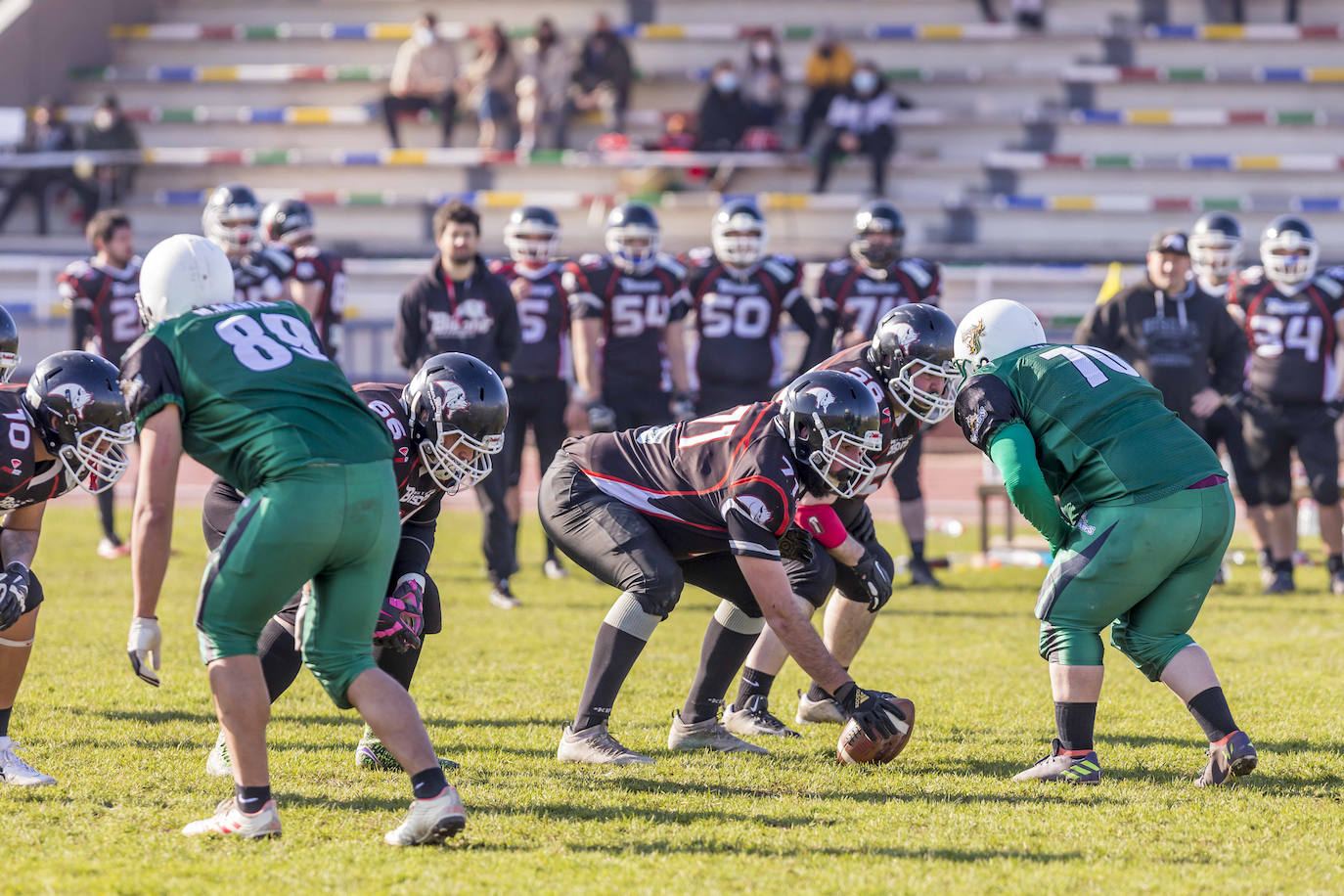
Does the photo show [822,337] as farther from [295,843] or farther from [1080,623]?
[295,843]

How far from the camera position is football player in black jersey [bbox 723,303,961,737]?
5547mm

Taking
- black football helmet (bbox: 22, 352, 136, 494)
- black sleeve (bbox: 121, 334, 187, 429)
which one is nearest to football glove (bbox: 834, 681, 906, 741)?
black sleeve (bbox: 121, 334, 187, 429)

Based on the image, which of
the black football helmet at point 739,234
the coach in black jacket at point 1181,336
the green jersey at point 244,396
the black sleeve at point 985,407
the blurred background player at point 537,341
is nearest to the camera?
the green jersey at point 244,396

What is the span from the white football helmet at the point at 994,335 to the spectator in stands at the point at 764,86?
13.3 m

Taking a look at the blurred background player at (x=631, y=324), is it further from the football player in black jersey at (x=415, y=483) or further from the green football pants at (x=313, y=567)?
the green football pants at (x=313, y=567)

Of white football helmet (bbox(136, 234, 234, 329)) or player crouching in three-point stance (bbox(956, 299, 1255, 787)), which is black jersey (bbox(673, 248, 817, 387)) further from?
white football helmet (bbox(136, 234, 234, 329))

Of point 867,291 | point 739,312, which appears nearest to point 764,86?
point 867,291

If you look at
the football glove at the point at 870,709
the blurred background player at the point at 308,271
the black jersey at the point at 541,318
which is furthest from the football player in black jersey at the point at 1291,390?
the blurred background player at the point at 308,271

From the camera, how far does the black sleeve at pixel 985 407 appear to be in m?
5.09

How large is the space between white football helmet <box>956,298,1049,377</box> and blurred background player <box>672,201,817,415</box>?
430 cm

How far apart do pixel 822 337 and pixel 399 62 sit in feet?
37.2

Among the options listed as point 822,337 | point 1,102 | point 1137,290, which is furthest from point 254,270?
point 1,102

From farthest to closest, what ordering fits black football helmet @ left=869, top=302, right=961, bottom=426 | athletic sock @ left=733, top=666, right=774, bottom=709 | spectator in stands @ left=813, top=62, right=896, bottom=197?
spectator in stands @ left=813, top=62, right=896, bottom=197 → athletic sock @ left=733, top=666, right=774, bottom=709 → black football helmet @ left=869, top=302, right=961, bottom=426

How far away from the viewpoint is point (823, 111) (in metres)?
18.1
